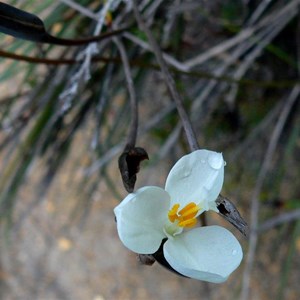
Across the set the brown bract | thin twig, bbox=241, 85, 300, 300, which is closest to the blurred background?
thin twig, bbox=241, 85, 300, 300

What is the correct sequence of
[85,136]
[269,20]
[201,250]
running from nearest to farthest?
[201,250] < [269,20] < [85,136]

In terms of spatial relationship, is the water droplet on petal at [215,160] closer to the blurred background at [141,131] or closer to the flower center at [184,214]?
the flower center at [184,214]

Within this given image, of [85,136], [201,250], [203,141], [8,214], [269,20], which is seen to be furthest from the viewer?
[85,136]

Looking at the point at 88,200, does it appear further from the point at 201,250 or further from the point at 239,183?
the point at 201,250

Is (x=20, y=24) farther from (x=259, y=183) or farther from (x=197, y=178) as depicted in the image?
(x=259, y=183)

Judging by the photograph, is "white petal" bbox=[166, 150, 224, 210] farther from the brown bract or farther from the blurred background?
the blurred background

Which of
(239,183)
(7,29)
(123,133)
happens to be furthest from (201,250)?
(239,183)

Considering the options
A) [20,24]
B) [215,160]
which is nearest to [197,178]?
[215,160]
